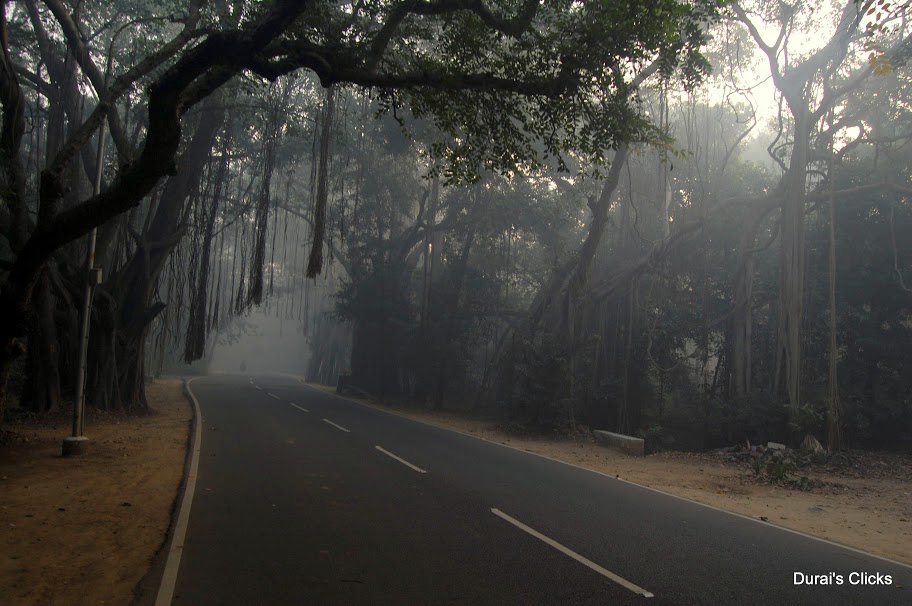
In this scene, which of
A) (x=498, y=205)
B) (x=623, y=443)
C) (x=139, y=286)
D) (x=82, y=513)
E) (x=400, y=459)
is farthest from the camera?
(x=498, y=205)

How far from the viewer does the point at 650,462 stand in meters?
13.6

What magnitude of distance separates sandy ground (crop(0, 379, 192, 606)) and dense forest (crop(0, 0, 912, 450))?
5.09 feet

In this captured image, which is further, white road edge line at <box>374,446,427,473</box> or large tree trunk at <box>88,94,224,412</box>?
large tree trunk at <box>88,94,224,412</box>

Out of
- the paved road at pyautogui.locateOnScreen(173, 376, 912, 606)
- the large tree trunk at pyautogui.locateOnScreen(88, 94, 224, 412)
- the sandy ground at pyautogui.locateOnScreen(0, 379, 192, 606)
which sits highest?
the large tree trunk at pyautogui.locateOnScreen(88, 94, 224, 412)

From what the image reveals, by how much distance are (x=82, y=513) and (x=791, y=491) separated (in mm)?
10519

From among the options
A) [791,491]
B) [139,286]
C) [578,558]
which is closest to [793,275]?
[791,491]

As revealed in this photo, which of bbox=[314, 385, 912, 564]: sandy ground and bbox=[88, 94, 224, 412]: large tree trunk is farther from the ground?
bbox=[88, 94, 224, 412]: large tree trunk

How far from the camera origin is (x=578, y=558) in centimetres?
562

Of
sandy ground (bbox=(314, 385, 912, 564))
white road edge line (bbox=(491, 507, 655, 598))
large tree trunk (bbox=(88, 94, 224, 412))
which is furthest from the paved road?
large tree trunk (bbox=(88, 94, 224, 412))

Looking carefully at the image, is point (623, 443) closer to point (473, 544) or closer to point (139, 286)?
point (473, 544)

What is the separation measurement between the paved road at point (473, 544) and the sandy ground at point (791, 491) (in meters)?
0.91

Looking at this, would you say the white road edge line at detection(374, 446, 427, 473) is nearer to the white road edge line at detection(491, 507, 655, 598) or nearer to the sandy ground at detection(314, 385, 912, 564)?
the white road edge line at detection(491, 507, 655, 598)

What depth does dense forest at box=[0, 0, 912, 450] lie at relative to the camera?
8.39 m

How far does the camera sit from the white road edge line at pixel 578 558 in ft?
16.1
